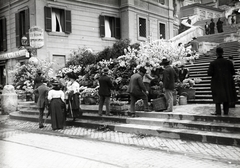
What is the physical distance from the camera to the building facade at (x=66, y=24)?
1900 cm

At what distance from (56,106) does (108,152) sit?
4.04 meters

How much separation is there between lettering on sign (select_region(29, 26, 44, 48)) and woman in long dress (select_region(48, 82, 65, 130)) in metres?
8.58

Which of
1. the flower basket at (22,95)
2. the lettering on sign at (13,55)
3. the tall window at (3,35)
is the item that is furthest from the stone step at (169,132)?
the tall window at (3,35)

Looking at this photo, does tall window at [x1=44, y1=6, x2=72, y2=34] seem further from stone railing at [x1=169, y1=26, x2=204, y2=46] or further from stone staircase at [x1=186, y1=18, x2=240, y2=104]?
stone staircase at [x1=186, y1=18, x2=240, y2=104]

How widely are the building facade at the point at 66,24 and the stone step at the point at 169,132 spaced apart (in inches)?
384

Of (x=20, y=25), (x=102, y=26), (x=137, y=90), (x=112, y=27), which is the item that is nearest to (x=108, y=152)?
(x=137, y=90)

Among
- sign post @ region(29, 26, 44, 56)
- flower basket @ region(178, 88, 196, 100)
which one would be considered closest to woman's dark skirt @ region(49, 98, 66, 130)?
flower basket @ region(178, 88, 196, 100)

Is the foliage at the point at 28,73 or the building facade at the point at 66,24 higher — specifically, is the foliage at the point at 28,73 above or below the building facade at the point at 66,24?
below

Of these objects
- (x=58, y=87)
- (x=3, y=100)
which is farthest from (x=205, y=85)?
(x=3, y=100)

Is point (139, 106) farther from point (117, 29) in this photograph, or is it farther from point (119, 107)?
point (117, 29)

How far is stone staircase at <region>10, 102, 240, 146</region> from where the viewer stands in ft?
23.6

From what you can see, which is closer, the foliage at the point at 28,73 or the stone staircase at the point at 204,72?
the stone staircase at the point at 204,72

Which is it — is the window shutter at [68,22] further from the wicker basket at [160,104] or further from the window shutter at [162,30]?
the wicker basket at [160,104]

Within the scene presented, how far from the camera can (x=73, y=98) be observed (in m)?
10.3
